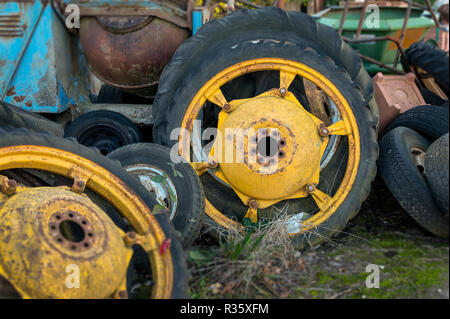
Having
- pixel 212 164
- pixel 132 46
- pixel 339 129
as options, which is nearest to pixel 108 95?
pixel 132 46

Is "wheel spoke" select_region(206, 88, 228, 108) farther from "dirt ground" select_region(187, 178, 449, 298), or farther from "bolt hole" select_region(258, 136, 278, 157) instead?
"dirt ground" select_region(187, 178, 449, 298)

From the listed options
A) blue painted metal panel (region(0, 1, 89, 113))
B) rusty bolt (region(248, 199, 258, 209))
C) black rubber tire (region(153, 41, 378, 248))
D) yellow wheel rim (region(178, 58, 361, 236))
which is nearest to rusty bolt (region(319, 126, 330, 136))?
yellow wheel rim (region(178, 58, 361, 236))

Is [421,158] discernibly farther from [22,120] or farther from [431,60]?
A: [22,120]

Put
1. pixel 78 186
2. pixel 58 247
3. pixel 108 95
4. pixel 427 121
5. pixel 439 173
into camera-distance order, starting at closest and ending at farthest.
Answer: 1. pixel 58 247
2. pixel 78 186
3. pixel 439 173
4. pixel 427 121
5. pixel 108 95

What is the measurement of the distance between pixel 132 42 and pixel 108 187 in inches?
60.8

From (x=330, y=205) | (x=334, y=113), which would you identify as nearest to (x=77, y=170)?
(x=330, y=205)

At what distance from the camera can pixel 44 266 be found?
1731mm

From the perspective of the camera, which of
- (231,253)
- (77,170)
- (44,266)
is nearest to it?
(44,266)

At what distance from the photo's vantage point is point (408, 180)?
2.55m

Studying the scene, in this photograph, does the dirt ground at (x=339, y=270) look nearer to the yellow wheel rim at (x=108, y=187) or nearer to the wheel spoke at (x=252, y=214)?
the yellow wheel rim at (x=108, y=187)

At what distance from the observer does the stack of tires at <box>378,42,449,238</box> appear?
239 cm

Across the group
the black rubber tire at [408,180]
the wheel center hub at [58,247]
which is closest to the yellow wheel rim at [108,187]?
the wheel center hub at [58,247]

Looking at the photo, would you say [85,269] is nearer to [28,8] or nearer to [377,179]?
[377,179]
